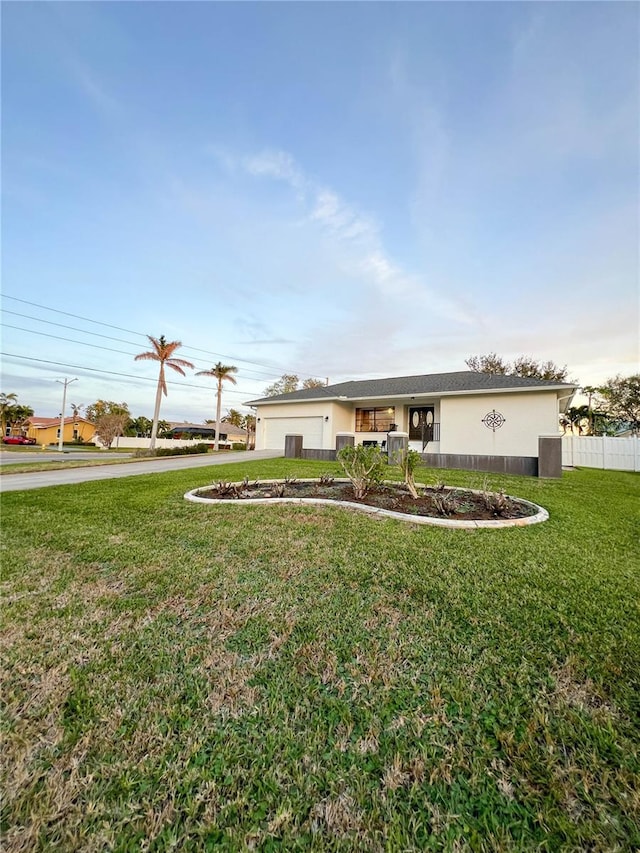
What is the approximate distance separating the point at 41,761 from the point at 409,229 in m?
12.8

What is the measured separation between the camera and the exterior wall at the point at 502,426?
13.3 m

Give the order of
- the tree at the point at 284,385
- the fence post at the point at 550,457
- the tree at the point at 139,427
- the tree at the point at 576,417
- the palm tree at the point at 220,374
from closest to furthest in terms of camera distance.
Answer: the fence post at the point at 550,457 → the tree at the point at 576,417 → the palm tree at the point at 220,374 → the tree at the point at 284,385 → the tree at the point at 139,427

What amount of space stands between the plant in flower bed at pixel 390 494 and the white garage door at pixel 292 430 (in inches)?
428

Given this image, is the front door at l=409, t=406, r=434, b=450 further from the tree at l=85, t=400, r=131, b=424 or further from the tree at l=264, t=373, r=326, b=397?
the tree at l=85, t=400, r=131, b=424

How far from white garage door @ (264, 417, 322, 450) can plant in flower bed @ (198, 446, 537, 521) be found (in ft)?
35.7

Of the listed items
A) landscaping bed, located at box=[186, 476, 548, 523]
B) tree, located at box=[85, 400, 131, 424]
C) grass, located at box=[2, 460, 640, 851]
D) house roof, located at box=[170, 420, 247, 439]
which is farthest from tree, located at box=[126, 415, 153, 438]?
grass, located at box=[2, 460, 640, 851]

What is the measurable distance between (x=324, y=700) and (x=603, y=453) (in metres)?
19.7

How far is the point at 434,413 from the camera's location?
16906mm

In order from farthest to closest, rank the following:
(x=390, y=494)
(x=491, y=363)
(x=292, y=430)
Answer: (x=491, y=363) → (x=292, y=430) → (x=390, y=494)

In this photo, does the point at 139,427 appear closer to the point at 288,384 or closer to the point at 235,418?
the point at 235,418

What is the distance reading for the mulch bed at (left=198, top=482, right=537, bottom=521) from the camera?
5.12m

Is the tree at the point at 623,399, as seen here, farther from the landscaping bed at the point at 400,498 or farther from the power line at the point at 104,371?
the power line at the point at 104,371

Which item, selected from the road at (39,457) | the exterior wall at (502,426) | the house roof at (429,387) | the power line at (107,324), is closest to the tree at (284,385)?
the power line at (107,324)

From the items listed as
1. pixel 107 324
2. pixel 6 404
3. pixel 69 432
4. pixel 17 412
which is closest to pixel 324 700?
pixel 107 324
